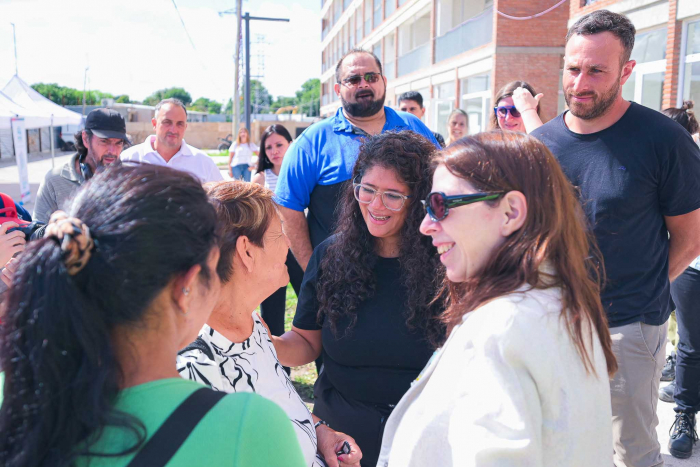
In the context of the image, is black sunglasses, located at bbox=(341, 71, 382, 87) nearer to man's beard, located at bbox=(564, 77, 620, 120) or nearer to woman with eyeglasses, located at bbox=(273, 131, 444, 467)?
woman with eyeglasses, located at bbox=(273, 131, 444, 467)

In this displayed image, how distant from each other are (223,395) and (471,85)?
1992cm

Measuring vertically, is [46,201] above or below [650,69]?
below

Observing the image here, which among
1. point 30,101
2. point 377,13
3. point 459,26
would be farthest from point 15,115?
point 377,13

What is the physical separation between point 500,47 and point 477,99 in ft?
9.28

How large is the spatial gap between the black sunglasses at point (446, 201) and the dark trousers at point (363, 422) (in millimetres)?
1054

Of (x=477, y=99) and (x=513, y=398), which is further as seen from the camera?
(x=477, y=99)

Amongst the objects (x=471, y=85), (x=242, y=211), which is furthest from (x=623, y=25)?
(x=471, y=85)

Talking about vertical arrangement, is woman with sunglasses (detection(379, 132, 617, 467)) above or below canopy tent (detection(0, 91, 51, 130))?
below

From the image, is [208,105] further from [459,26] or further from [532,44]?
[532,44]

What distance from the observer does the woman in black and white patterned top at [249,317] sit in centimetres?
176

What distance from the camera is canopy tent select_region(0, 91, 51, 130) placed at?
11273 millimetres

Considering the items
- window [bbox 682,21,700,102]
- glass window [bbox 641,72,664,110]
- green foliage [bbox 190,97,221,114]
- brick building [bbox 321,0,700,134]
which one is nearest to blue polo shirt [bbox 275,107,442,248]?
brick building [bbox 321,0,700,134]

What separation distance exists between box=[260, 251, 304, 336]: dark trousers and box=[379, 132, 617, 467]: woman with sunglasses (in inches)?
114

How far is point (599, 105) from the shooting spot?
2.51 m
